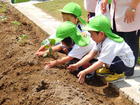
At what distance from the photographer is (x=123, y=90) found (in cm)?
462

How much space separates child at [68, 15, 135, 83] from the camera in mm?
4707

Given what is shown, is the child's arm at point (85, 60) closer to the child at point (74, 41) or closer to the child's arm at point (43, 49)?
the child at point (74, 41)

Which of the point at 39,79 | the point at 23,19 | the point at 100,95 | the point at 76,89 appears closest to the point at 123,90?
the point at 100,95

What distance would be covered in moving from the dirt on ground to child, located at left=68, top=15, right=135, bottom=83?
9.0 inches

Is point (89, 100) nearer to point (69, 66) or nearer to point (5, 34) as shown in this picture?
point (69, 66)

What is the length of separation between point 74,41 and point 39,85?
0.90 metres

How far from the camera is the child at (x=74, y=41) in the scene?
4.93 meters

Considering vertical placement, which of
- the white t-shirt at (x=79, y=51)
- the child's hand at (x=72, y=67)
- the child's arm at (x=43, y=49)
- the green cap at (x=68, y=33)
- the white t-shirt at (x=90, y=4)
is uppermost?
the white t-shirt at (x=90, y=4)

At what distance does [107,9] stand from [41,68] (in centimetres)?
153

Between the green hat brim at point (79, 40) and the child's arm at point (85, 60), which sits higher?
the green hat brim at point (79, 40)

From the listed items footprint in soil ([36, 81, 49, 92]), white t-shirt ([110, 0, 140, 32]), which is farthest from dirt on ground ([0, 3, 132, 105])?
white t-shirt ([110, 0, 140, 32])

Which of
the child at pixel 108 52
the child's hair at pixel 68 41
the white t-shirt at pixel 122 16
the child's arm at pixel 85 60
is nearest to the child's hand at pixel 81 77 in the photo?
the child at pixel 108 52

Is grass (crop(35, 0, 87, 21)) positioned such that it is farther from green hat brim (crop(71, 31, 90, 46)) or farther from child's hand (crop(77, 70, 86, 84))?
child's hand (crop(77, 70, 86, 84))

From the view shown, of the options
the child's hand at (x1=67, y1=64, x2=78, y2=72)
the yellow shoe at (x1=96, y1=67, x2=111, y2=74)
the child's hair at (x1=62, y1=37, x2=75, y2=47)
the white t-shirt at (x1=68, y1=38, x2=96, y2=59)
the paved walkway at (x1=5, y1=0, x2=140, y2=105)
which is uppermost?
the child's hair at (x1=62, y1=37, x2=75, y2=47)
